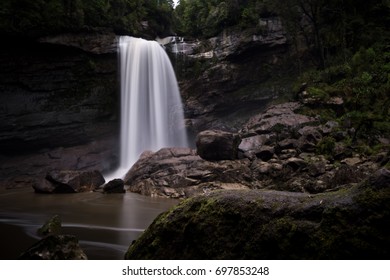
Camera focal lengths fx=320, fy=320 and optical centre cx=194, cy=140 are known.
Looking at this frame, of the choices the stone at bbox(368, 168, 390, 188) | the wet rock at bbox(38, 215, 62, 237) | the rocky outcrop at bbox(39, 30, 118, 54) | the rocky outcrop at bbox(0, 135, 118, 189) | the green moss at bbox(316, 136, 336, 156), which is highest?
the rocky outcrop at bbox(39, 30, 118, 54)

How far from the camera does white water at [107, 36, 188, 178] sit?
24422mm

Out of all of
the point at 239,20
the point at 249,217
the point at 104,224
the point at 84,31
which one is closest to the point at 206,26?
the point at 239,20

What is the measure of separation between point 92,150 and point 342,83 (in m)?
17.9

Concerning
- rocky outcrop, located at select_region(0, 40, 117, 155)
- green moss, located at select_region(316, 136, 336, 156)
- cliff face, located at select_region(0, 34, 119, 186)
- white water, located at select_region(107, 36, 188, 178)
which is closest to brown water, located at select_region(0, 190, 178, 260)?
cliff face, located at select_region(0, 34, 119, 186)

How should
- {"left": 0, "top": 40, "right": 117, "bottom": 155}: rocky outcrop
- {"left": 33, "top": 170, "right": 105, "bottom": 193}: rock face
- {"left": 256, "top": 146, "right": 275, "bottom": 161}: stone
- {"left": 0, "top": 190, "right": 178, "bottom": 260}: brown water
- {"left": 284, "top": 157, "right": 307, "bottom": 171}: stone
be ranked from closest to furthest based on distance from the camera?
1. {"left": 0, "top": 190, "right": 178, "bottom": 260}: brown water
2. {"left": 284, "top": 157, "right": 307, "bottom": 171}: stone
3. {"left": 33, "top": 170, "right": 105, "bottom": 193}: rock face
4. {"left": 256, "top": 146, "right": 275, "bottom": 161}: stone
5. {"left": 0, "top": 40, "right": 117, "bottom": 155}: rocky outcrop

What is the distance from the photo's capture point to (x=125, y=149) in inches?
956

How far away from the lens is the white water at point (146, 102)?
80.1 ft

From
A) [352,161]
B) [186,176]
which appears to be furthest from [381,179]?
[186,176]

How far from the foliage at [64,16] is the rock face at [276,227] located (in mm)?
19544

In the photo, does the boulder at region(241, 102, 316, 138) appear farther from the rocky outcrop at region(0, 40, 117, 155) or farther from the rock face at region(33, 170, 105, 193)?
the rocky outcrop at region(0, 40, 117, 155)

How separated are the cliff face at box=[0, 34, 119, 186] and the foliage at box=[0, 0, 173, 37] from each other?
845mm

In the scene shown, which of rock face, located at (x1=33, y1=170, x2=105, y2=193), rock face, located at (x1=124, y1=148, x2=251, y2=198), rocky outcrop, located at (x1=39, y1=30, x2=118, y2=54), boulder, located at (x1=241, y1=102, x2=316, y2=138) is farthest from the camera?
rocky outcrop, located at (x1=39, y1=30, x2=118, y2=54)

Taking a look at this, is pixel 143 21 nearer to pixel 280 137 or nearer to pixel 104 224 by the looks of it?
pixel 280 137

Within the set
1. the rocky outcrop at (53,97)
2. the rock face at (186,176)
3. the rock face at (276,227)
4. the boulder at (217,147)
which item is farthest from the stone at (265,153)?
the rocky outcrop at (53,97)
